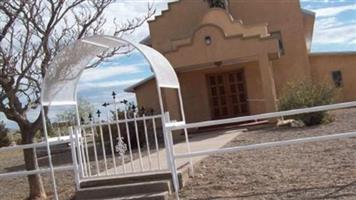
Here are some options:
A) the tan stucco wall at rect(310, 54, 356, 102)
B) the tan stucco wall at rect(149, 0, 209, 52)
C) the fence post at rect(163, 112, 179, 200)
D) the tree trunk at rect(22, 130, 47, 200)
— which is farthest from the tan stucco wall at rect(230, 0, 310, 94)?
the fence post at rect(163, 112, 179, 200)

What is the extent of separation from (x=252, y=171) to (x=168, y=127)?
1.91 metres

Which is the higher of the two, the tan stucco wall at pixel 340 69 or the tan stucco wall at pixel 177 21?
the tan stucco wall at pixel 177 21

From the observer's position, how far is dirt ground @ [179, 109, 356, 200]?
863 cm

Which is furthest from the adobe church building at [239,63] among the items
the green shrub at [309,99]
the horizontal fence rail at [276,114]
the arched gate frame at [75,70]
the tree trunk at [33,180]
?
the horizontal fence rail at [276,114]

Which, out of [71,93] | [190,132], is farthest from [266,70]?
[71,93]

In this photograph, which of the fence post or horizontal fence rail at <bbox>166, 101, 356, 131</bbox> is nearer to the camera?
horizontal fence rail at <bbox>166, 101, 356, 131</bbox>

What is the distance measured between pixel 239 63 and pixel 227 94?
5.05 feet

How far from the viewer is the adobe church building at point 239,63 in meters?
23.6

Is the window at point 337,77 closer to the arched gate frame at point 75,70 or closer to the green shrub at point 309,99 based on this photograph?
the green shrub at point 309,99

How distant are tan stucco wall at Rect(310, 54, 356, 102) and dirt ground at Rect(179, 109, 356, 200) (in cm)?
1297

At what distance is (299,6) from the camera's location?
2488 centimetres

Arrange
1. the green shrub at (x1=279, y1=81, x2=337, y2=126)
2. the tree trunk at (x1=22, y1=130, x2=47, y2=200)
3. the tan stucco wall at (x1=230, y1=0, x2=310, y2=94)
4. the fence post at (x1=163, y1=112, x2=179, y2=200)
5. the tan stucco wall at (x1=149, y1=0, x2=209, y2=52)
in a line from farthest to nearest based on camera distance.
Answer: the tan stucco wall at (x1=149, y1=0, x2=209, y2=52), the tan stucco wall at (x1=230, y1=0, x2=310, y2=94), the green shrub at (x1=279, y1=81, x2=337, y2=126), the tree trunk at (x1=22, y1=130, x2=47, y2=200), the fence post at (x1=163, y1=112, x2=179, y2=200)

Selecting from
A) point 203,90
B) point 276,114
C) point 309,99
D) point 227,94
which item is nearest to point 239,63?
point 227,94

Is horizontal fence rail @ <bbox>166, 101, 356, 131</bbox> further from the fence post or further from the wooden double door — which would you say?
the wooden double door
